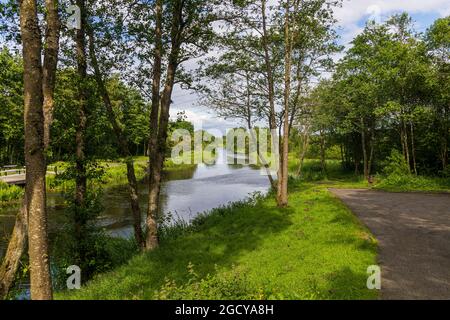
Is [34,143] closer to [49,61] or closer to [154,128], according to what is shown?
[49,61]

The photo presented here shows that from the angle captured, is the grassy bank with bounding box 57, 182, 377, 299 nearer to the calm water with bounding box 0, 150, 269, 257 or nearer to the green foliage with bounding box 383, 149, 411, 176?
the calm water with bounding box 0, 150, 269, 257

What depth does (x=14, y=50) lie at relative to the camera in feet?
31.4

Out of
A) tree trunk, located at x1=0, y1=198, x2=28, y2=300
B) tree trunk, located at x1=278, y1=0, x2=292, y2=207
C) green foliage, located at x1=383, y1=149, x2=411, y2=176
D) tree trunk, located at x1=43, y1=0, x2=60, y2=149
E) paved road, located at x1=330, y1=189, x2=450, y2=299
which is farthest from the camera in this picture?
green foliage, located at x1=383, y1=149, x2=411, y2=176

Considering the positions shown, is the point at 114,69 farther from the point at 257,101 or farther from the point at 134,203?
the point at 257,101

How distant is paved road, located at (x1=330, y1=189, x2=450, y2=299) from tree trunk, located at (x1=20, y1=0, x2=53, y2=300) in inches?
276

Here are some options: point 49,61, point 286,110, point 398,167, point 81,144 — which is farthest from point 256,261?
point 398,167

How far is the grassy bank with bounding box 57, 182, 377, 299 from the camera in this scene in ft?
24.8

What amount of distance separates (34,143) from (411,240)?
1120cm

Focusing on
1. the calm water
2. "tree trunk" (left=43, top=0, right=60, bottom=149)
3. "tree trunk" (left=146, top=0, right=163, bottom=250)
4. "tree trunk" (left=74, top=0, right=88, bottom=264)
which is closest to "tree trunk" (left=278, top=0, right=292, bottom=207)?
the calm water

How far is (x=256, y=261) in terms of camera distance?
10516mm

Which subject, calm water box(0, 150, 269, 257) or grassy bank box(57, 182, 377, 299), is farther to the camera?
calm water box(0, 150, 269, 257)

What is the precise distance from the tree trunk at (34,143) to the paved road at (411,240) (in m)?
7.01

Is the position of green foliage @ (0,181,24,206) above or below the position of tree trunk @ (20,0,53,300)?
below
